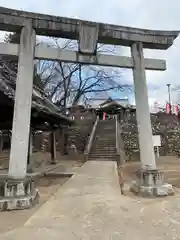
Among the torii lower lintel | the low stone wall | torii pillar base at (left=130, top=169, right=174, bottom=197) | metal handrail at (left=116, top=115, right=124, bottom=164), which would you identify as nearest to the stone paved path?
torii pillar base at (left=130, top=169, right=174, bottom=197)

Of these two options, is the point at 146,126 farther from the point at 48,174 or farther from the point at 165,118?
the point at 165,118

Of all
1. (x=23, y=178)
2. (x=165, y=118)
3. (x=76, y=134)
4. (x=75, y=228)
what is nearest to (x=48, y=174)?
(x=23, y=178)

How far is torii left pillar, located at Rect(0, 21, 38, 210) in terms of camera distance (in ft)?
17.3

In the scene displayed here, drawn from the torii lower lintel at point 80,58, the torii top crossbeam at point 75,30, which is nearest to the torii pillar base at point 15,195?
the torii lower lintel at point 80,58

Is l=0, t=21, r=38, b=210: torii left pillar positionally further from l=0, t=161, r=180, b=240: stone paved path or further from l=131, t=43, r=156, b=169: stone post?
l=131, t=43, r=156, b=169: stone post

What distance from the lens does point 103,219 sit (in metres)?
4.31

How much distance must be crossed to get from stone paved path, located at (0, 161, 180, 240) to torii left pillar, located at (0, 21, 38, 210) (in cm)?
63

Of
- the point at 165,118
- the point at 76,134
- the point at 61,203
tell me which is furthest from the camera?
the point at 165,118

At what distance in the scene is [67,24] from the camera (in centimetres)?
637

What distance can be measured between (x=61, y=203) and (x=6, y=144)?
69.5ft

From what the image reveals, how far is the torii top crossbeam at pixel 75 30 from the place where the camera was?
19.7 ft

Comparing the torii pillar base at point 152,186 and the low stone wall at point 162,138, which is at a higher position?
the low stone wall at point 162,138

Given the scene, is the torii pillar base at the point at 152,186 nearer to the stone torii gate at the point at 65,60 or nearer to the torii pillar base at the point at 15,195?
the stone torii gate at the point at 65,60

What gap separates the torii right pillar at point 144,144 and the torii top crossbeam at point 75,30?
31 centimetres
